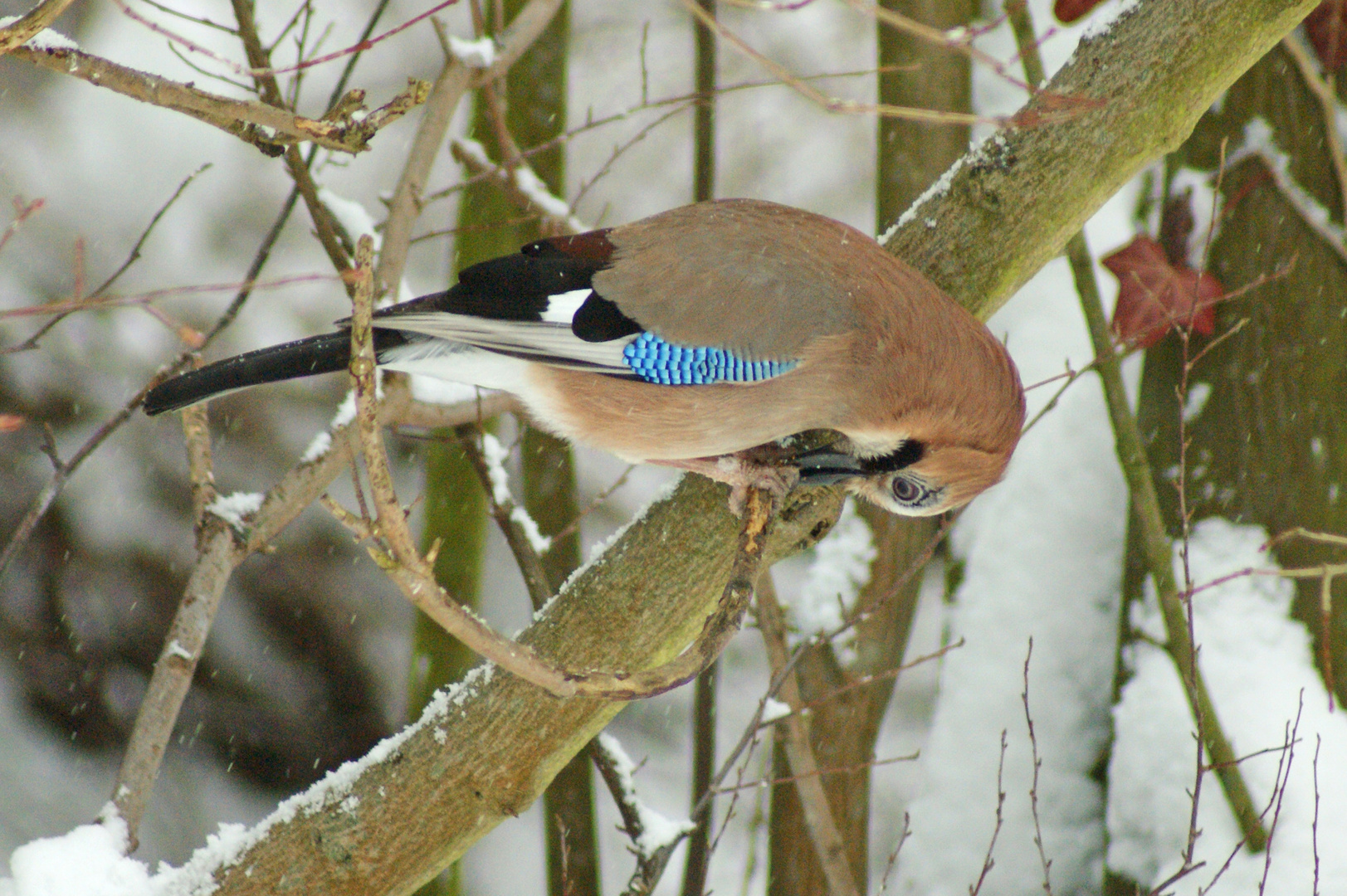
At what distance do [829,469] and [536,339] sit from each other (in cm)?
62

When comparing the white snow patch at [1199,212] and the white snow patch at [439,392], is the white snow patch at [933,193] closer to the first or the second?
the white snow patch at [439,392]

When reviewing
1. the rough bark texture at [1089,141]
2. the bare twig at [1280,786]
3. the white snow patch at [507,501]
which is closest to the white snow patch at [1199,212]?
A: the rough bark texture at [1089,141]

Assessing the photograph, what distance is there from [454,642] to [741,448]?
1.87m

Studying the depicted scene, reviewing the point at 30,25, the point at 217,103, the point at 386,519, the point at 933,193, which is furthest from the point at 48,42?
the point at 933,193

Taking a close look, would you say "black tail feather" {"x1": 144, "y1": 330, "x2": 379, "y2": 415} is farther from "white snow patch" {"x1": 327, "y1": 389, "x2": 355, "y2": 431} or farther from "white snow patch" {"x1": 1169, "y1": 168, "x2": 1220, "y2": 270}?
"white snow patch" {"x1": 1169, "y1": 168, "x2": 1220, "y2": 270}

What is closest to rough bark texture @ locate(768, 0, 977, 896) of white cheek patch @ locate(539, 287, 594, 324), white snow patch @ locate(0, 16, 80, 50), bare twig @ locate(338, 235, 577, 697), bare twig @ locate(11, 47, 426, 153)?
white cheek patch @ locate(539, 287, 594, 324)

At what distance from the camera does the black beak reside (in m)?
2.13

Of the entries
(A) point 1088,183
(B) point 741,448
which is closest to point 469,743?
(B) point 741,448

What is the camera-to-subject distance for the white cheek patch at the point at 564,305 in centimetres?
206

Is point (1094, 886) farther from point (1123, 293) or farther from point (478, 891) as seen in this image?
point (478, 891)

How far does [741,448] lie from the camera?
6.94 ft

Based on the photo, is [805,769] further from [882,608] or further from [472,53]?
[472,53]

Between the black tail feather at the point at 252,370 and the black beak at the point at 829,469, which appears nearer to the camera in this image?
the black tail feather at the point at 252,370

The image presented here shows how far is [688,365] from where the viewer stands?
80.2 inches
